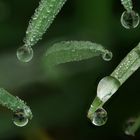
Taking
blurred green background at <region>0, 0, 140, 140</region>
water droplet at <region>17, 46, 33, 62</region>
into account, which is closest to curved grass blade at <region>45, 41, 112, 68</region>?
water droplet at <region>17, 46, 33, 62</region>

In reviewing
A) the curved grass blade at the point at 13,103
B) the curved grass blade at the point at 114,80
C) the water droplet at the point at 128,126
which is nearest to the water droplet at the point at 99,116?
the curved grass blade at the point at 114,80

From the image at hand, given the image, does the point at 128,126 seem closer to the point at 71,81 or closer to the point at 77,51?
the point at 71,81

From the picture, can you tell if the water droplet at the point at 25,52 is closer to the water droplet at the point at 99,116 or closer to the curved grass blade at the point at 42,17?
the curved grass blade at the point at 42,17

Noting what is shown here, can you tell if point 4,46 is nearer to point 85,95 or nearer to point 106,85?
point 85,95

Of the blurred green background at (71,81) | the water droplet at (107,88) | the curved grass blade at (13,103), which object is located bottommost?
the water droplet at (107,88)

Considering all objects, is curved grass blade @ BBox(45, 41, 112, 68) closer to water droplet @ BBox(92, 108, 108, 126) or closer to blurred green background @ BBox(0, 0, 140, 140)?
water droplet @ BBox(92, 108, 108, 126)

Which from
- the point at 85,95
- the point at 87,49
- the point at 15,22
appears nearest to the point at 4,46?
the point at 15,22

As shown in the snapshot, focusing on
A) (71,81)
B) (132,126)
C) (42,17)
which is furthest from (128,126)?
(42,17)
